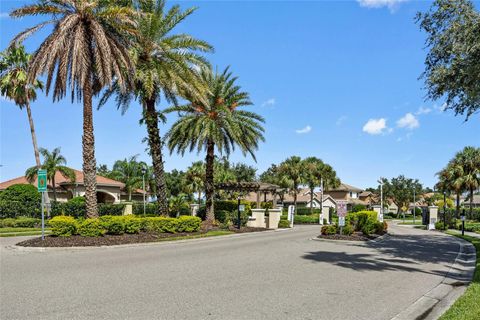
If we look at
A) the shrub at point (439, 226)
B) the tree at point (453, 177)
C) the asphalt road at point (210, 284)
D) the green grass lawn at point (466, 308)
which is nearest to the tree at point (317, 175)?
the tree at point (453, 177)

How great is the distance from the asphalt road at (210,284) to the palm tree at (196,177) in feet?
141

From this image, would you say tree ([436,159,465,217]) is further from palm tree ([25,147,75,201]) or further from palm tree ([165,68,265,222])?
palm tree ([25,147,75,201])

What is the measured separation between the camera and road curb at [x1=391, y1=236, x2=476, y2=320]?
7.70m

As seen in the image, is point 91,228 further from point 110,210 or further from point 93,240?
point 110,210

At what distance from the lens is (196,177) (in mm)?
59688

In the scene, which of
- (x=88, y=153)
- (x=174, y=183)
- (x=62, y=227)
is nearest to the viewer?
(x=62, y=227)

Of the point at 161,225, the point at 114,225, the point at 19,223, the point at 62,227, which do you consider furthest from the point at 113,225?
the point at 19,223

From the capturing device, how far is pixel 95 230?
63.7 feet

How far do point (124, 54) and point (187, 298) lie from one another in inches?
647

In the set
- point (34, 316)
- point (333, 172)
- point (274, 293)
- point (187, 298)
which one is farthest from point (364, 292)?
point (333, 172)

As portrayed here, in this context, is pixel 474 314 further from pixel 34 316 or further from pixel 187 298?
pixel 34 316

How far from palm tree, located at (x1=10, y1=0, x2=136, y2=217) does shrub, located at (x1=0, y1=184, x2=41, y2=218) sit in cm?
1825

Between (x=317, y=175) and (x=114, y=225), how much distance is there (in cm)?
4764

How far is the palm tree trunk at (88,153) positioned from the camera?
20938 millimetres
